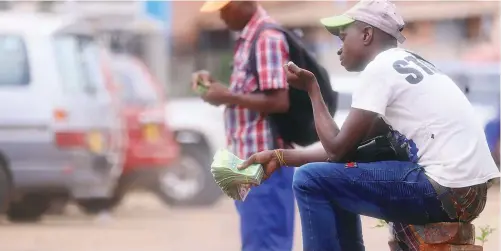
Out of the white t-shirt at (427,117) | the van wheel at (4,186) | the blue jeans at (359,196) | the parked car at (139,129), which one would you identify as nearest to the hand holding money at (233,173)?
the blue jeans at (359,196)

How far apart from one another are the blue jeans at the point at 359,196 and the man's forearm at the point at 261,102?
52.7 inches

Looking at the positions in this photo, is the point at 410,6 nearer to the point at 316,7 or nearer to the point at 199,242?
the point at 316,7

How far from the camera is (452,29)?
77.2ft

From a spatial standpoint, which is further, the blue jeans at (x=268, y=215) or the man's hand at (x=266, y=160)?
the blue jeans at (x=268, y=215)

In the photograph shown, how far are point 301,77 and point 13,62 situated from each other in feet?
25.9

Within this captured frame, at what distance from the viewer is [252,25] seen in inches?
222

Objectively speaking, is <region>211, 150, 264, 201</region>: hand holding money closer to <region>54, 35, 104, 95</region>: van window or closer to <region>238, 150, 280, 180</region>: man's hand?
<region>238, 150, 280, 180</region>: man's hand

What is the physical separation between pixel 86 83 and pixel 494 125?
21.2 feet

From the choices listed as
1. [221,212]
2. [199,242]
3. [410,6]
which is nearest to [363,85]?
[199,242]

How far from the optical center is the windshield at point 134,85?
1333cm

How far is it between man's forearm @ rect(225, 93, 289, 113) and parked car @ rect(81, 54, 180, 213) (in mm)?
7230

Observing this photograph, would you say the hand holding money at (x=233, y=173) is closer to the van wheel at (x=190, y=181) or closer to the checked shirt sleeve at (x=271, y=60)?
the checked shirt sleeve at (x=271, y=60)

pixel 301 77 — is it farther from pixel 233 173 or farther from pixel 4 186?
pixel 4 186

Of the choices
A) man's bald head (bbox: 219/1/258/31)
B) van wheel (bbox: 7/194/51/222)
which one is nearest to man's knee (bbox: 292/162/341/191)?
man's bald head (bbox: 219/1/258/31)
